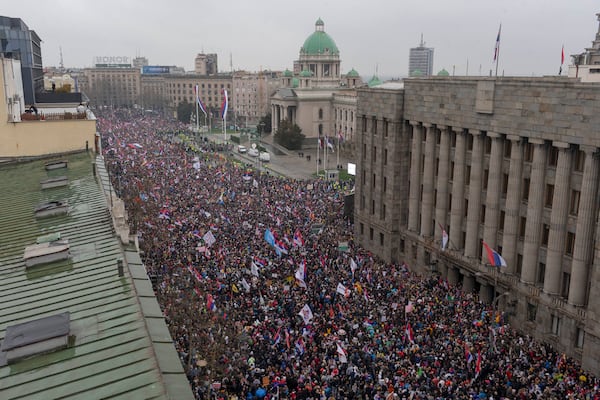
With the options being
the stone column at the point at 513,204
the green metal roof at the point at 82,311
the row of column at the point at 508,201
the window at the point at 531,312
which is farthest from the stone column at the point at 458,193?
the green metal roof at the point at 82,311

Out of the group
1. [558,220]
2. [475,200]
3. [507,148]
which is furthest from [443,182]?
[558,220]

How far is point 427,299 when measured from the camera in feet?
124

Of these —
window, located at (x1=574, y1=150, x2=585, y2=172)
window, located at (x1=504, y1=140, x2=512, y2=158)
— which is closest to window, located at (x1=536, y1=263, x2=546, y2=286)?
window, located at (x1=574, y1=150, x2=585, y2=172)

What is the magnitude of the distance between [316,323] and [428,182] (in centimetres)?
1781

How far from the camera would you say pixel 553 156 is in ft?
113

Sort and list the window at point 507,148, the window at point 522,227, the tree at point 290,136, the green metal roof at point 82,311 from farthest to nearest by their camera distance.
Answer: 1. the tree at point 290,136
2. the window at point 507,148
3. the window at point 522,227
4. the green metal roof at point 82,311

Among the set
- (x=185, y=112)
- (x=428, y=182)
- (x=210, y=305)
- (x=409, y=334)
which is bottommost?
(x=409, y=334)

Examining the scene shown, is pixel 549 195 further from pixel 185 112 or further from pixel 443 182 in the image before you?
pixel 185 112

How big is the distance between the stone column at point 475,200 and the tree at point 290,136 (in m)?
91.1

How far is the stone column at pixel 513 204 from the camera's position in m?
36.4

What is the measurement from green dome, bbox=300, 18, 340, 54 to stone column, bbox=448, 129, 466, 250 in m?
117

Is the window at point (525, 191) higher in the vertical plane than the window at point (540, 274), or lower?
higher

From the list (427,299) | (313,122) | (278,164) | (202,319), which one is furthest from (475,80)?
(313,122)

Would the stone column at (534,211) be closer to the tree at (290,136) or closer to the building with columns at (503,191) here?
the building with columns at (503,191)
